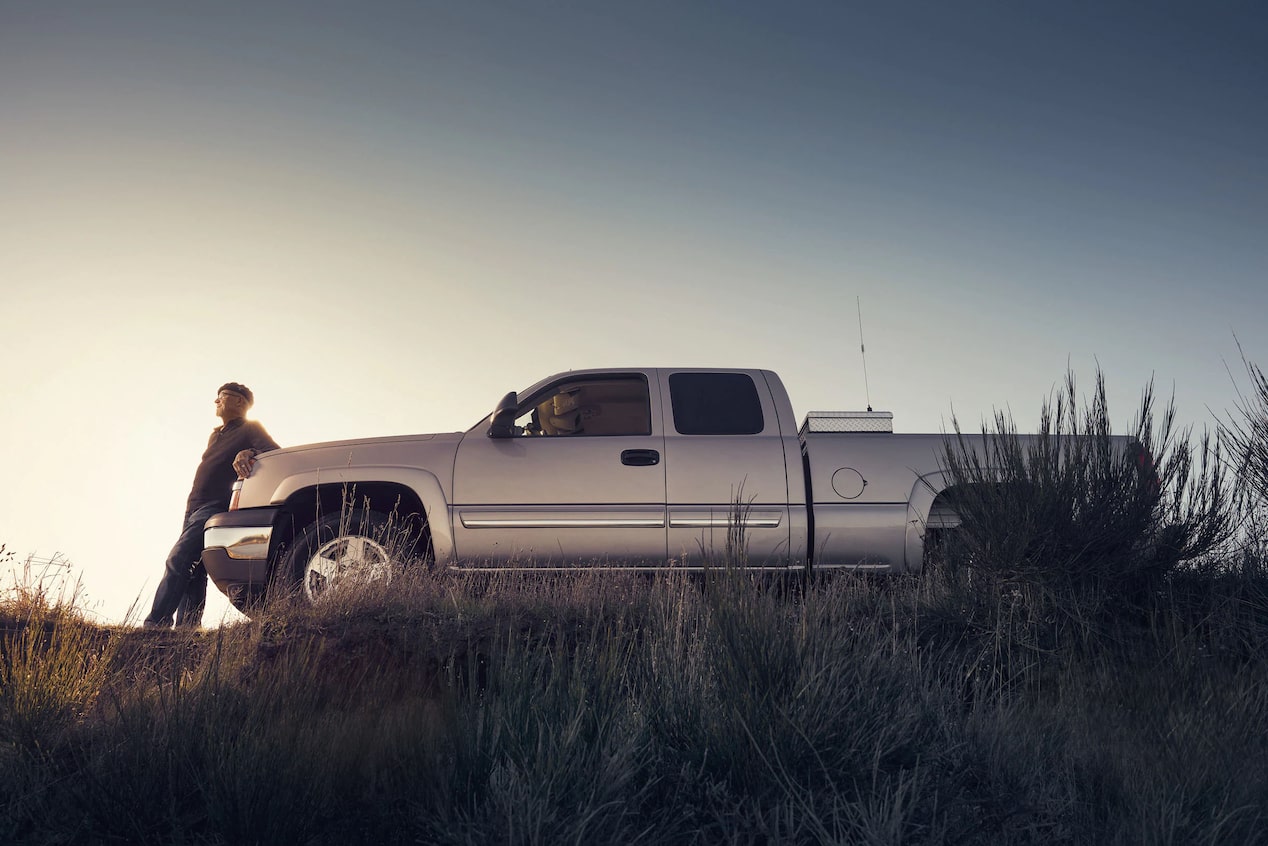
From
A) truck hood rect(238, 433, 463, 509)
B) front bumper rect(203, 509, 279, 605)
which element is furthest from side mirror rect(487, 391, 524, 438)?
front bumper rect(203, 509, 279, 605)

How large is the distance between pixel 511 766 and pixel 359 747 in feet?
2.82

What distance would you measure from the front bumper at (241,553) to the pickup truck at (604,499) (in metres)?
0.01

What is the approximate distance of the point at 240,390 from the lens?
335 inches

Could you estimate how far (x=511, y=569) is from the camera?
19.7 feet

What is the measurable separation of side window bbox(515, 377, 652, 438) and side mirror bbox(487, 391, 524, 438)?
33 centimetres

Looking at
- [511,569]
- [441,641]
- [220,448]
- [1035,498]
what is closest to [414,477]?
[511,569]

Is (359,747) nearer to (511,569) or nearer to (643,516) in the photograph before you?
(511,569)

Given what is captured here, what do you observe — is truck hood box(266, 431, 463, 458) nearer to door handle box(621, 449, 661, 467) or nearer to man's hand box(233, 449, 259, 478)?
man's hand box(233, 449, 259, 478)

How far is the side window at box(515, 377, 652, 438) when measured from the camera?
683cm

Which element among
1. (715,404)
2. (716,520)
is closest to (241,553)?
(716,520)

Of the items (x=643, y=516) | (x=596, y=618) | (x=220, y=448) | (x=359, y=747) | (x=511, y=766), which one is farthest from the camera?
(x=220, y=448)

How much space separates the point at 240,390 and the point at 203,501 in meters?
1.15

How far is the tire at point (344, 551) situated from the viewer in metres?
6.09

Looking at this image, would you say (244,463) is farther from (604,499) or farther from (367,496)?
(604,499)
